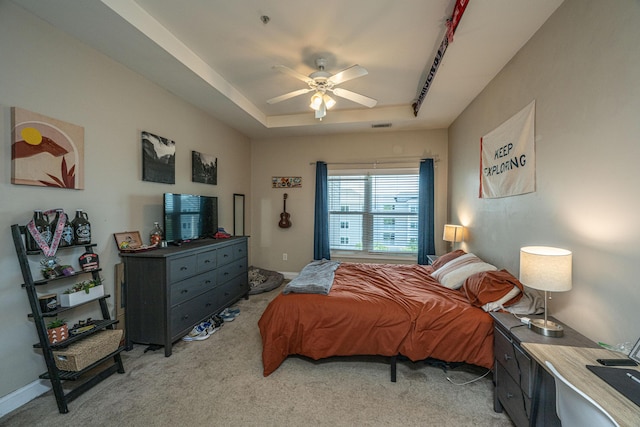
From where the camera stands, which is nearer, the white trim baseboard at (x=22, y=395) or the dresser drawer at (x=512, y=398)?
the dresser drawer at (x=512, y=398)

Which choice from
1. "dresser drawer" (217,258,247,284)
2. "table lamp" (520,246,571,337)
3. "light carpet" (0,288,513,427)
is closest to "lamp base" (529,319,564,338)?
"table lamp" (520,246,571,337)

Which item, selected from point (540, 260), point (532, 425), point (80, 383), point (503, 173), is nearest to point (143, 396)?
point (80, 383)

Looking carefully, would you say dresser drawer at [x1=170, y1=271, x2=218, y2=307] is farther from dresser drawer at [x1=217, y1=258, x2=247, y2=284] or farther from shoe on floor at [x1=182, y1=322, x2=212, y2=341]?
shoe on floor at [x1=182, y1=322, x2=212, y2=341]

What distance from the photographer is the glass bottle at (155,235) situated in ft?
8.64

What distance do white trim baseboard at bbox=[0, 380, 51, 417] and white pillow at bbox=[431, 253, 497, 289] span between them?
3206 mm

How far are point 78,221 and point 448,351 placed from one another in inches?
116

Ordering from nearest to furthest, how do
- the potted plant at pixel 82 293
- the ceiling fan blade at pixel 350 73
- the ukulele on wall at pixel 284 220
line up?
the potted plant at pixel 82 293, the ceiling fan blade at pixel 350 73, the ukulele on wall at pixel 284 220

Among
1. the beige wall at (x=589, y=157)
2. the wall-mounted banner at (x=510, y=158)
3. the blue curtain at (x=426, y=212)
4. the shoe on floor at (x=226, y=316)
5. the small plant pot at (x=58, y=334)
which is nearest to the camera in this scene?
the beige wall at (x=589, y=157)

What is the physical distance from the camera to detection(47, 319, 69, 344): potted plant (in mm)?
1699

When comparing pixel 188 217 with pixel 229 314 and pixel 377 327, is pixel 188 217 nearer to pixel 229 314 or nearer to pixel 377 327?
pixel 229 314

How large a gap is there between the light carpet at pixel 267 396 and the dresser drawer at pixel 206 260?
0.80m

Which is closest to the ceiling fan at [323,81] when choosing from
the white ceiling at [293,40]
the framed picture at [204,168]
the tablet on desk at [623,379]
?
the white ceiling at [293,40]

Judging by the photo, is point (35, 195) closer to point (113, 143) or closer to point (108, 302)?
point (113, 143)

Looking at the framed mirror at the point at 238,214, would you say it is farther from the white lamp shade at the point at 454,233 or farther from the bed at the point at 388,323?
the white lamp shade at the point at 454,233
